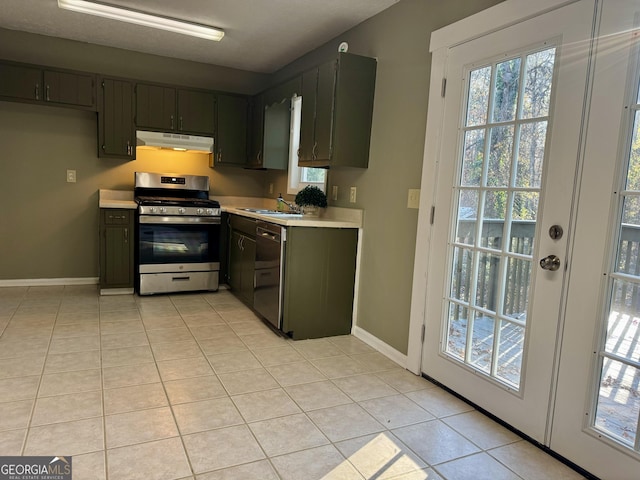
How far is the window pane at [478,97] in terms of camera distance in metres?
2.27

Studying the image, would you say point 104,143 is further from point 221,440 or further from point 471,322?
point 471,322

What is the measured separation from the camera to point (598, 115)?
1749 millimetres

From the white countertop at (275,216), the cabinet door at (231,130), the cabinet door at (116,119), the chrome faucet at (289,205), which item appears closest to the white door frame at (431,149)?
the white countertop at (275,216)

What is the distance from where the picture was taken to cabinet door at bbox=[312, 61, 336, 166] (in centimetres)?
321

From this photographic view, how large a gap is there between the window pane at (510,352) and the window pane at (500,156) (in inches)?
27.5

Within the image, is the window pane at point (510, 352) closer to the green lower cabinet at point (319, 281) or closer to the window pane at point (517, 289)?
the window pane at point (517, 289)

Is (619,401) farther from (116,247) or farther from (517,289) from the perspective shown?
(116,247)

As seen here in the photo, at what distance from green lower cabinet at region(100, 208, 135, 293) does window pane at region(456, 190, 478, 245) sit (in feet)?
10.3

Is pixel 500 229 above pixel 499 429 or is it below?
above

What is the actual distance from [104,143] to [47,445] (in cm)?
324

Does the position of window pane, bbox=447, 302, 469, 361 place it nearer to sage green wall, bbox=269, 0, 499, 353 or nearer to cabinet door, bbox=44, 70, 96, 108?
sage green wall, bbox=269, 0, 499, 353

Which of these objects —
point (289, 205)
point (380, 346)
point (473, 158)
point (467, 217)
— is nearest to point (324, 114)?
point (289, 205)

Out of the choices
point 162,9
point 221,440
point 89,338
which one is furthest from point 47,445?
point 162,9

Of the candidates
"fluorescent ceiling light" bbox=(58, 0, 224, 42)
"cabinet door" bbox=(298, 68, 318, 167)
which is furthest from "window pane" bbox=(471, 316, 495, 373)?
"fluorescent ceiling light" bbox=(58, 0, 224, 42)
